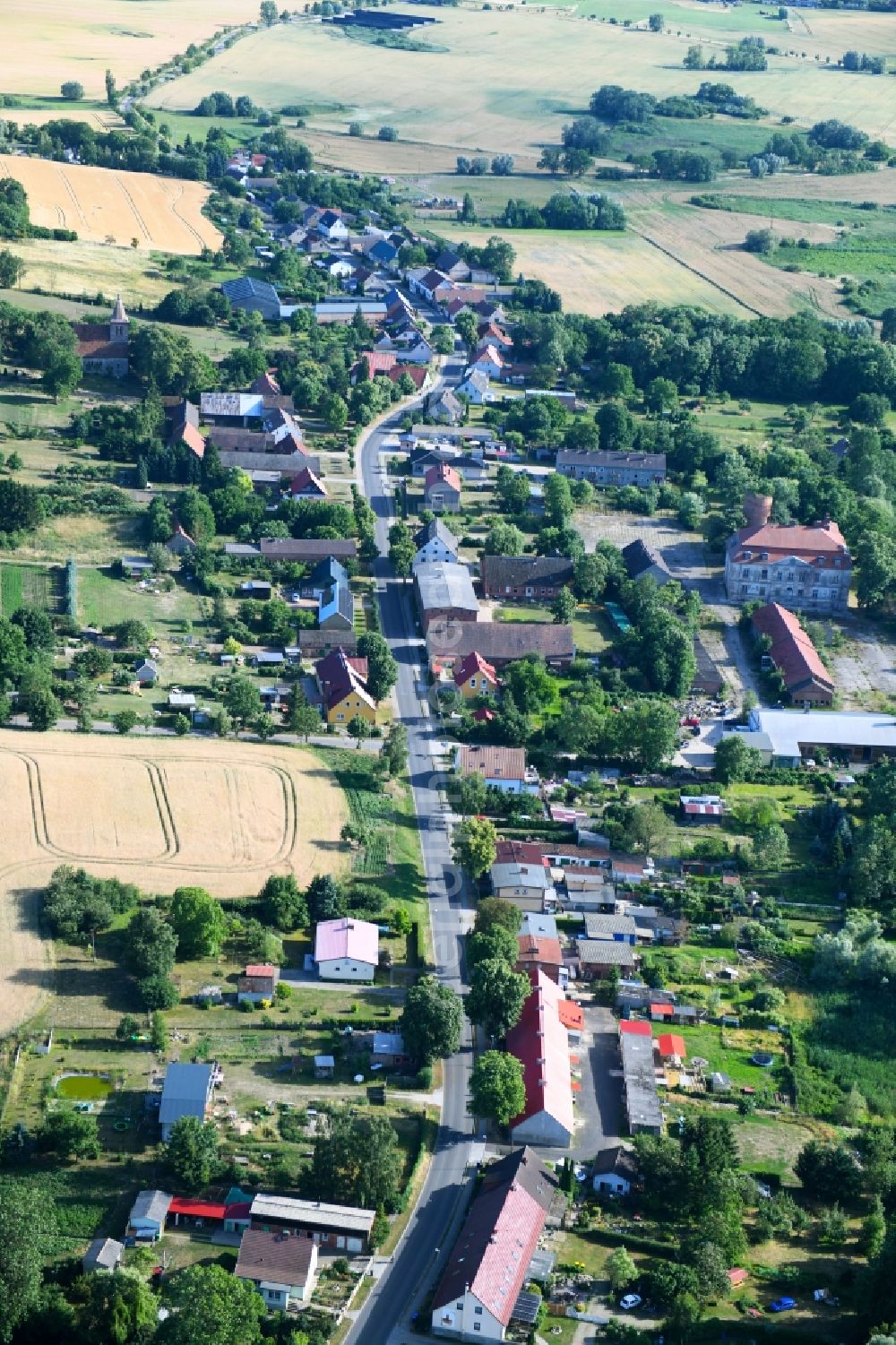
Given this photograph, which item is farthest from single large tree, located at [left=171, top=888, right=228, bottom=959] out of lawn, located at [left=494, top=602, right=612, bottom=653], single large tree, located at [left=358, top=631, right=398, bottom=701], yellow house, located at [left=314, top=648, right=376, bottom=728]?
lawn, located at [left=494, top=602, right=612, bottom=653]

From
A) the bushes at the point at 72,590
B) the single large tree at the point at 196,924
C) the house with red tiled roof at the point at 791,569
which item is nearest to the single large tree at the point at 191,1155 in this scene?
the single large tree at the point at 196,924

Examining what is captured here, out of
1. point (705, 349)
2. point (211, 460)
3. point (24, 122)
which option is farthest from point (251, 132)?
point (211, 460)

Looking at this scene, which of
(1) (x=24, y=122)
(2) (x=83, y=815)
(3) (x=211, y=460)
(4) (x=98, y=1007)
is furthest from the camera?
(1) (x=24, y=122)

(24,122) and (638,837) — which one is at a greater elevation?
(24,122)

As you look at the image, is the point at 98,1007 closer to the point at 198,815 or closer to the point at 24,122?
the point at 198,815

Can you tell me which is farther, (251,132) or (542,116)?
(542,116)

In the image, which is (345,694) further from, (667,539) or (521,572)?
(667,539)

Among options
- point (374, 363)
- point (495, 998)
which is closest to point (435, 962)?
point (495, 998)
